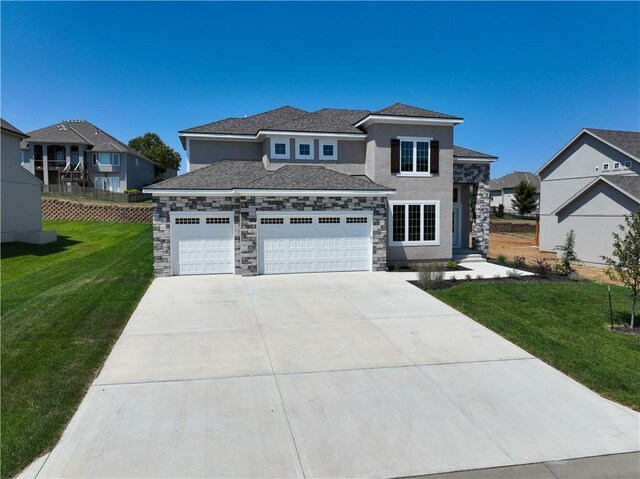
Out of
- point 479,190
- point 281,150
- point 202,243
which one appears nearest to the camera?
point 202,243

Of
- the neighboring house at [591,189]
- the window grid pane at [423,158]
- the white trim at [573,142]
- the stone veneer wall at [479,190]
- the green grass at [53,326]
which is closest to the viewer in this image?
the green grass at [53,326]

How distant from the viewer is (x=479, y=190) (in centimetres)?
2130

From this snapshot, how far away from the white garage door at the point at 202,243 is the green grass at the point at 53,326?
1.39m

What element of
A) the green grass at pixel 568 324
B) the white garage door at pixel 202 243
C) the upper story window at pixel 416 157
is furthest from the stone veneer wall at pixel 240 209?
the green grass at pixel 568 324

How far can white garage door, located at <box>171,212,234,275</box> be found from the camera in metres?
16.4

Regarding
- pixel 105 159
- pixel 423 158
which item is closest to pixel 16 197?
pixel 423 158

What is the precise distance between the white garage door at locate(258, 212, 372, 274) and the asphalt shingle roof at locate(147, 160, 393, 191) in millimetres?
1098

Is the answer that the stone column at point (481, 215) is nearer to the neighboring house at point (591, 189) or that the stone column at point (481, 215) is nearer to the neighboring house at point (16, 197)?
the neighboring house at point (591, 189)

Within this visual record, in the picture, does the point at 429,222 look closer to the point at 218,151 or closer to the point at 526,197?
the point at 218,151

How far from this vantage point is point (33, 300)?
11859 mm

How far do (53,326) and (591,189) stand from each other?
26.1 m

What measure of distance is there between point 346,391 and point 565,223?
24.4 m

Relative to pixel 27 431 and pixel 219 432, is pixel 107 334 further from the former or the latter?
pixel 219 432

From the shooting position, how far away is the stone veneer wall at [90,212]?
33.3 m
